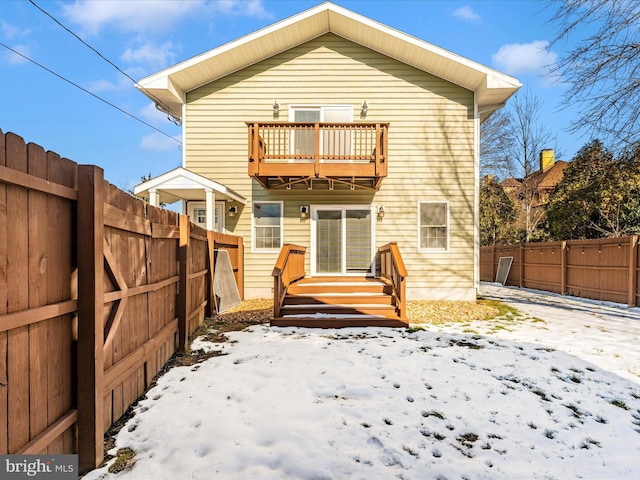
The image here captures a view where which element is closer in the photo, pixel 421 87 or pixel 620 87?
pixel 620 87

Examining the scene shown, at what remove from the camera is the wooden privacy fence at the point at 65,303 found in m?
1.63

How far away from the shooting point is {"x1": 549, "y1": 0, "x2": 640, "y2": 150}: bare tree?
272 inches

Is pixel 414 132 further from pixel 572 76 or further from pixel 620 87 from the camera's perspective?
pixel 620 87

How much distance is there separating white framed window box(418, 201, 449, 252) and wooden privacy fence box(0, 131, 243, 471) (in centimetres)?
758

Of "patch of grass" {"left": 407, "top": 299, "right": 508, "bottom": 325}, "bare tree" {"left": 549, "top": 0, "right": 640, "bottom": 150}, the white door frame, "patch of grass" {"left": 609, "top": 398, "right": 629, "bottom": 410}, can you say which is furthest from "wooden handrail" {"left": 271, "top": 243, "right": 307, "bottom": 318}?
"bare tree" {"left": 549, "top": 0, "right": 640, "bottom": 150}

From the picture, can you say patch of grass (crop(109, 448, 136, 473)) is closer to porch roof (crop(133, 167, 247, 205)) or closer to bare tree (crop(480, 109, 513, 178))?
porch roof (crop(133, 167, 247, 205))

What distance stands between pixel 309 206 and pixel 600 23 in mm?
7277

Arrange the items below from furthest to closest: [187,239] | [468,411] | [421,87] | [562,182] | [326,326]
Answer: [562,182] < [421,87] < [326,326] < [187,239] < [468,411]

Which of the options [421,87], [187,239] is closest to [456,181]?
[421,87]

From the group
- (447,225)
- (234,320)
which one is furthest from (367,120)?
(234,320)

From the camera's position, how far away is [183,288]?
14.5 ft

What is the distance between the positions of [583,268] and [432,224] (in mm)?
4674

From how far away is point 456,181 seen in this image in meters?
9.33

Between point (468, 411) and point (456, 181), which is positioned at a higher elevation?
point (456, 181)
